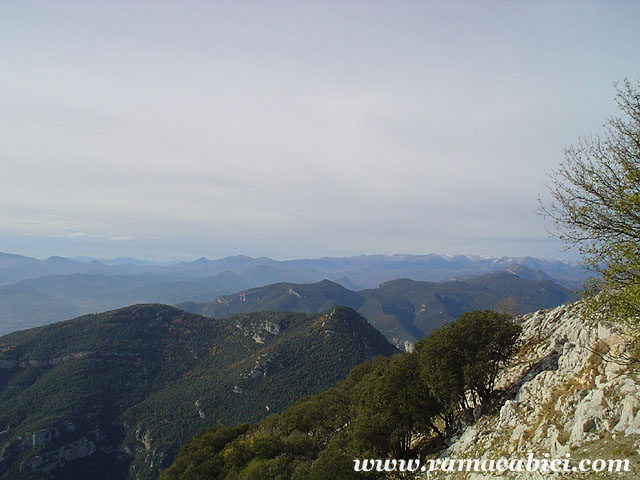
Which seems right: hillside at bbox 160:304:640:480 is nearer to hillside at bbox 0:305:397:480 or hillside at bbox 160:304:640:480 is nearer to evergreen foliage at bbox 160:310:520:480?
evergreen foliage at bbox 160:310:520:480

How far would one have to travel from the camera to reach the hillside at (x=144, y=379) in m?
89.7

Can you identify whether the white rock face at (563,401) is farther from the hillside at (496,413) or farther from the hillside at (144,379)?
the hillside at (144,379)

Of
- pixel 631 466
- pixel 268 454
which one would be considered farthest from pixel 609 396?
pixel 268 454

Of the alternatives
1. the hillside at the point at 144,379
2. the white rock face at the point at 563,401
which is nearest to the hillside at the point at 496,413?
the white rock face at the point at 563,401

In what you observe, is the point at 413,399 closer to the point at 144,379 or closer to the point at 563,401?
the point at 563,401

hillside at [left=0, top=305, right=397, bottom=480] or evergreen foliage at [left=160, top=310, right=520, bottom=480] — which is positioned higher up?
evergreen foliage at [left=160, top=310, right=520, bottom=480]

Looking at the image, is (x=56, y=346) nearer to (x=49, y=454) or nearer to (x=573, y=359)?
(x=49, y=454)

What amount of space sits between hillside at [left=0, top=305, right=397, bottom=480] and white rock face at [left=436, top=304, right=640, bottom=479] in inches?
3331

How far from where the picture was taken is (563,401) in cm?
1599

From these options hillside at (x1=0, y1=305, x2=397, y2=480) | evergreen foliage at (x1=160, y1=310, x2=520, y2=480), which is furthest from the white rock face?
hillside at (x1=0, y1=305, x2=397, y2=480)

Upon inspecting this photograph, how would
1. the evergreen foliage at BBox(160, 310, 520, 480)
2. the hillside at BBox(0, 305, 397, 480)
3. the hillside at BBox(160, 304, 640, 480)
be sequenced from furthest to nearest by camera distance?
the hillside at BBox(0, 305, 397, 480) < the evergreen foliage at BBox(160, 310, 520, 480) < the hillside at BBox(160, 304, 640, 480)

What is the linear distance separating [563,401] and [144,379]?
138 metres

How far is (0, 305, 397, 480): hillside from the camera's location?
294 ft

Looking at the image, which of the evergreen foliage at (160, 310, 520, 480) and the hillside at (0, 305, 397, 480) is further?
the hillside at (0, 305, 397, 480)
